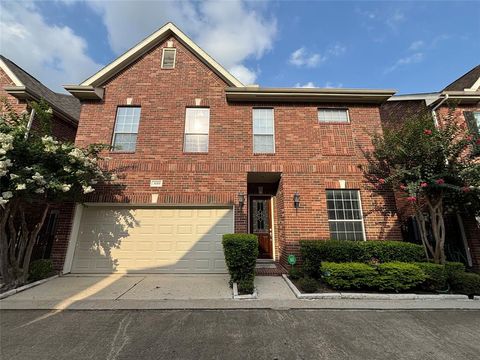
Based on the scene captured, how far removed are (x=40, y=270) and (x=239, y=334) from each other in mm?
6509

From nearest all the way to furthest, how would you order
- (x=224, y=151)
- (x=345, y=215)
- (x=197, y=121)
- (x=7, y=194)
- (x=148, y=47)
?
(x=7, y=194), (x=345, y=215), (x=224, y=151), (x=197, y=121), (x=148, y=47)

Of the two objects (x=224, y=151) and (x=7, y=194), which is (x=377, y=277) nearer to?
(x=224, y=151)

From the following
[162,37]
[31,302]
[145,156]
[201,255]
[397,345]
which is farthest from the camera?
[162,37]

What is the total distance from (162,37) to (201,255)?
29.5 ft

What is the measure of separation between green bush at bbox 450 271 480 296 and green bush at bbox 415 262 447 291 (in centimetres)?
23

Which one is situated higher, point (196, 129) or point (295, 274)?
point (196, 129)

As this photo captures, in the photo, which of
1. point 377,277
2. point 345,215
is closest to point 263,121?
point 345,215

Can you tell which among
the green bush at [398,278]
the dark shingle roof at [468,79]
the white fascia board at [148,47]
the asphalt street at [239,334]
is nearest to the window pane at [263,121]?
the white fascia board at [148,47]

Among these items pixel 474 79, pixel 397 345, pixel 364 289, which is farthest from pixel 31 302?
pixel 474 79

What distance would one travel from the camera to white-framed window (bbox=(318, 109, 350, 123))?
8.64 metres

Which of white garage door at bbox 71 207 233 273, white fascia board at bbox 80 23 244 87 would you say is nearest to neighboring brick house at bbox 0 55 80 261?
white garage door at bbox 71 207 233 273

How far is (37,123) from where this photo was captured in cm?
849

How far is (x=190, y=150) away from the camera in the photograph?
8258 millimetres

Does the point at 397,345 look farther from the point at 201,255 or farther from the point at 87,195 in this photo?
the point at 87,195
